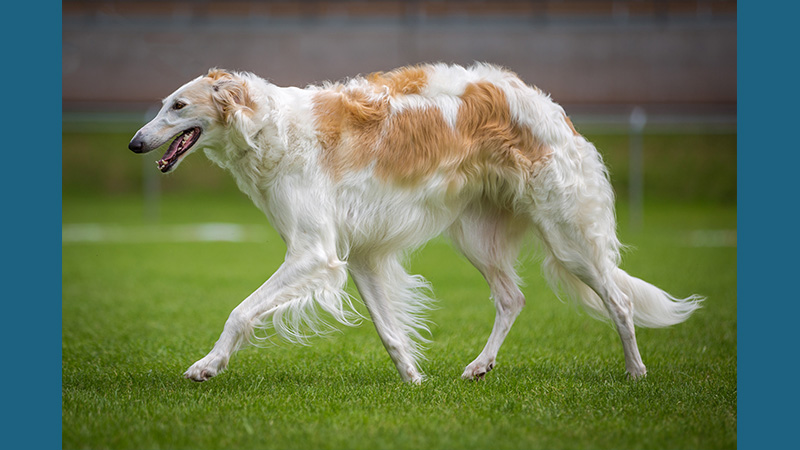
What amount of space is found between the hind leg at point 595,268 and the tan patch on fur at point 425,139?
1.76 ft

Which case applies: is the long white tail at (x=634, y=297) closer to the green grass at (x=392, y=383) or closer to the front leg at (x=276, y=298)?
the green grass at (x=392, y=383)

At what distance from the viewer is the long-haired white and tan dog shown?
506 cm

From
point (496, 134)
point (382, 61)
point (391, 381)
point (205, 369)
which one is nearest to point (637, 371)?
point (391, 381)

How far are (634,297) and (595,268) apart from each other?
52cm

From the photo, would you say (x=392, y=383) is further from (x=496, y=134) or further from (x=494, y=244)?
(x=496, y=134)

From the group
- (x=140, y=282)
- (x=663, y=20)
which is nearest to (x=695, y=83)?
(x=663, y=20)

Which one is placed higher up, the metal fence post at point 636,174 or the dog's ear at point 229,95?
the dog's ear at point 229,95

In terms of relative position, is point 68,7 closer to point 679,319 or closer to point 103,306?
point 103,306

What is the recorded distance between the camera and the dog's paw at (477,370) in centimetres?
560

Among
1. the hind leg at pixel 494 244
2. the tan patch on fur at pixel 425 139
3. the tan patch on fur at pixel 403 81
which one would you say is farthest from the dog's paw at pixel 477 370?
the tan patch on fur at pixel 403 81

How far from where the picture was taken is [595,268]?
5699 mm

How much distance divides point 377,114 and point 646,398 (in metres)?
2.52

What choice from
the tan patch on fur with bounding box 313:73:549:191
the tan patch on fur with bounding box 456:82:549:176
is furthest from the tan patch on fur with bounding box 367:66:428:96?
the tan patch on fur with bounding box 456:82:549:176

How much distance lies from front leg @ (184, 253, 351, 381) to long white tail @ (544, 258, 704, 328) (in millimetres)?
1763
